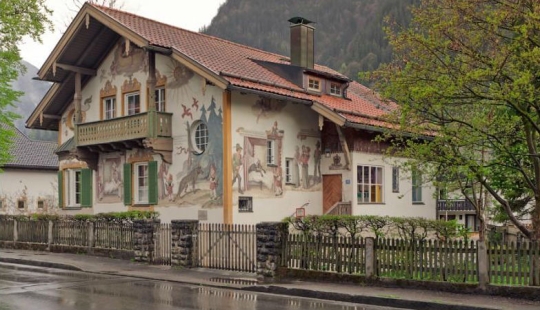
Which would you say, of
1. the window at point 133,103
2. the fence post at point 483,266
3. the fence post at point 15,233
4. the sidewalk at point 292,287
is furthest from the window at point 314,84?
the fence post at point 483,266

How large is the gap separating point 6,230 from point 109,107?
665cm

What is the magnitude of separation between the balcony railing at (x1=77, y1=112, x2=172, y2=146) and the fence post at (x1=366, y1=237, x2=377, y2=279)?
36.6ft

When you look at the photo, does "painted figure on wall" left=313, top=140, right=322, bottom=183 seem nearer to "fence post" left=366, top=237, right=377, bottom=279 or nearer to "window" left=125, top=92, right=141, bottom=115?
"window" left=125, top=92, right=141, bottom=115

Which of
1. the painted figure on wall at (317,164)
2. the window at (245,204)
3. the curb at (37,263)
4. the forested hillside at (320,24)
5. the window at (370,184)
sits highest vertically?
the forested hillside at (320,24)

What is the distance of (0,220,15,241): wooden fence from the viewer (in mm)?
26853

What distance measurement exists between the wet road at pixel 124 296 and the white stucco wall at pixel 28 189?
28130mm

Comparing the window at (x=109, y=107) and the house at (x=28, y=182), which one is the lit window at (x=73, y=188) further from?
the house at (x=28, y=182)

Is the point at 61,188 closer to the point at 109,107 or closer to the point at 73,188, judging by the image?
the point at 73,188

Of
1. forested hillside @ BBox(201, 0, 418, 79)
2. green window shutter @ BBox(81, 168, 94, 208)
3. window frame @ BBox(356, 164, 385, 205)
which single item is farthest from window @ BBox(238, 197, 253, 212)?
forested hillside @ BBox(201, 0, 418, 79)

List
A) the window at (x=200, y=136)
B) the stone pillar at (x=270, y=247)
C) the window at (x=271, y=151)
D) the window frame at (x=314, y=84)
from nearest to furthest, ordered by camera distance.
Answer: the stone pillar at (x=270, y=247) → the window at (x=200, y=136) → the window at (x=271, y=151) → the window frame at (x=314, y=84)

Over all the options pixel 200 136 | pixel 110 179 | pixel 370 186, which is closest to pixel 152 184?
pixel 200 136

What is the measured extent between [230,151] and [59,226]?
24.4 feet

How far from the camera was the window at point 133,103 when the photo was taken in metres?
26.2

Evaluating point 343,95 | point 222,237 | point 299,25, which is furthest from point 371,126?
point 222,237
